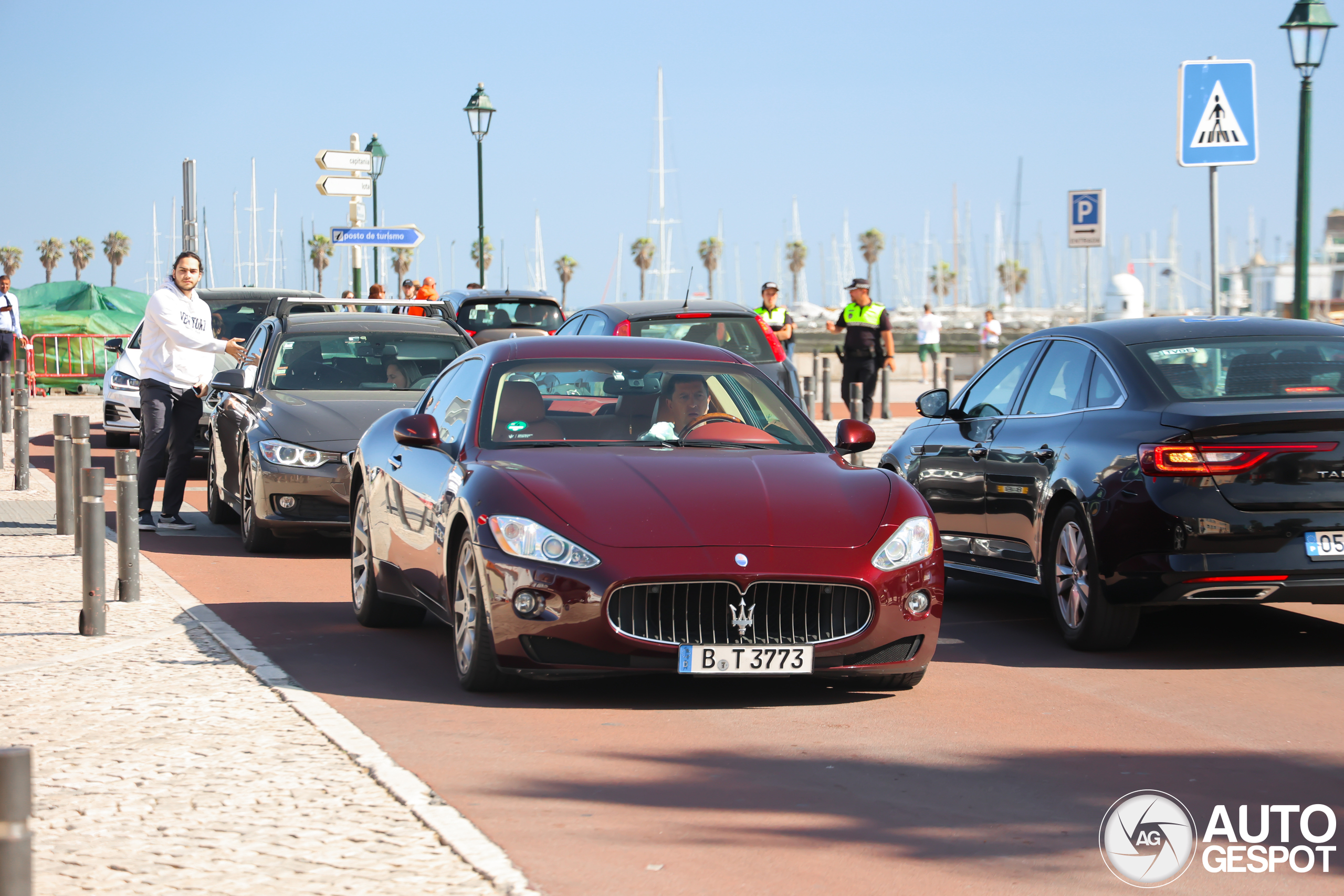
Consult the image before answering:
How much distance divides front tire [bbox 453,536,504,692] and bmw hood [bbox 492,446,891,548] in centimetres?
41

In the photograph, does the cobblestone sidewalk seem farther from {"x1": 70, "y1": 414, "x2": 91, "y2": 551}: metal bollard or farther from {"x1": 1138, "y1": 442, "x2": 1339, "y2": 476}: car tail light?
{"x1": 1138, "y1": 442, "x2": 1339, "y2": 476}: car tail light

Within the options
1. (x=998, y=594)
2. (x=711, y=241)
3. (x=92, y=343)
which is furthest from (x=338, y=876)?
(x=711, y=241)

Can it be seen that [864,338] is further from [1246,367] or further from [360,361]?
[1246,367]

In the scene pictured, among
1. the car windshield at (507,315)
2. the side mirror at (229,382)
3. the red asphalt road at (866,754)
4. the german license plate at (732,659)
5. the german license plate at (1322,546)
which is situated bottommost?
the red asphalt road at (866,754)

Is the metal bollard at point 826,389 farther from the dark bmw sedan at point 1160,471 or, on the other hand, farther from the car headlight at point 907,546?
the car headlight at point 907,546

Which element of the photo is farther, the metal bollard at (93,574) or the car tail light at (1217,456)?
the metal bollard at (93,574)

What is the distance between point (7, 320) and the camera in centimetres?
2736

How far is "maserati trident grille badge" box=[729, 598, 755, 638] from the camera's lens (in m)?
6.67

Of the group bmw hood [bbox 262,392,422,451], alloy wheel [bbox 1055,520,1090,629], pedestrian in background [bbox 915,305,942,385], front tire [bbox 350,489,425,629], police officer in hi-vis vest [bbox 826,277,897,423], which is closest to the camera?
alloy wheel [bbox 1055,520,1090,629]

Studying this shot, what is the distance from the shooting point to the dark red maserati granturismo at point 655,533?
666 centimetres

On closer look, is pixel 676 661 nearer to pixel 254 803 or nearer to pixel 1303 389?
pixel 254 803

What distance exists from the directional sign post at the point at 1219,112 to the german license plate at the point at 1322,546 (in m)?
7.48

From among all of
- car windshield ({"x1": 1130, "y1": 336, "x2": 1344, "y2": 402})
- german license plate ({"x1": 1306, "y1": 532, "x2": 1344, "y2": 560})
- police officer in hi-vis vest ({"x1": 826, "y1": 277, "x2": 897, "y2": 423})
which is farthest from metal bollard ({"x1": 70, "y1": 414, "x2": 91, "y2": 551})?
police officer in hi-vis vest ({"x1": 826, "y1": 277, "x2": 897, "y2": 423})

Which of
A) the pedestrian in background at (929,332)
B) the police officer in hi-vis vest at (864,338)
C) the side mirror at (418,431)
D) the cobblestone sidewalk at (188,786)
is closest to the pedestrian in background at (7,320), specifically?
the police officer in hi-vis vest at (864,338)
